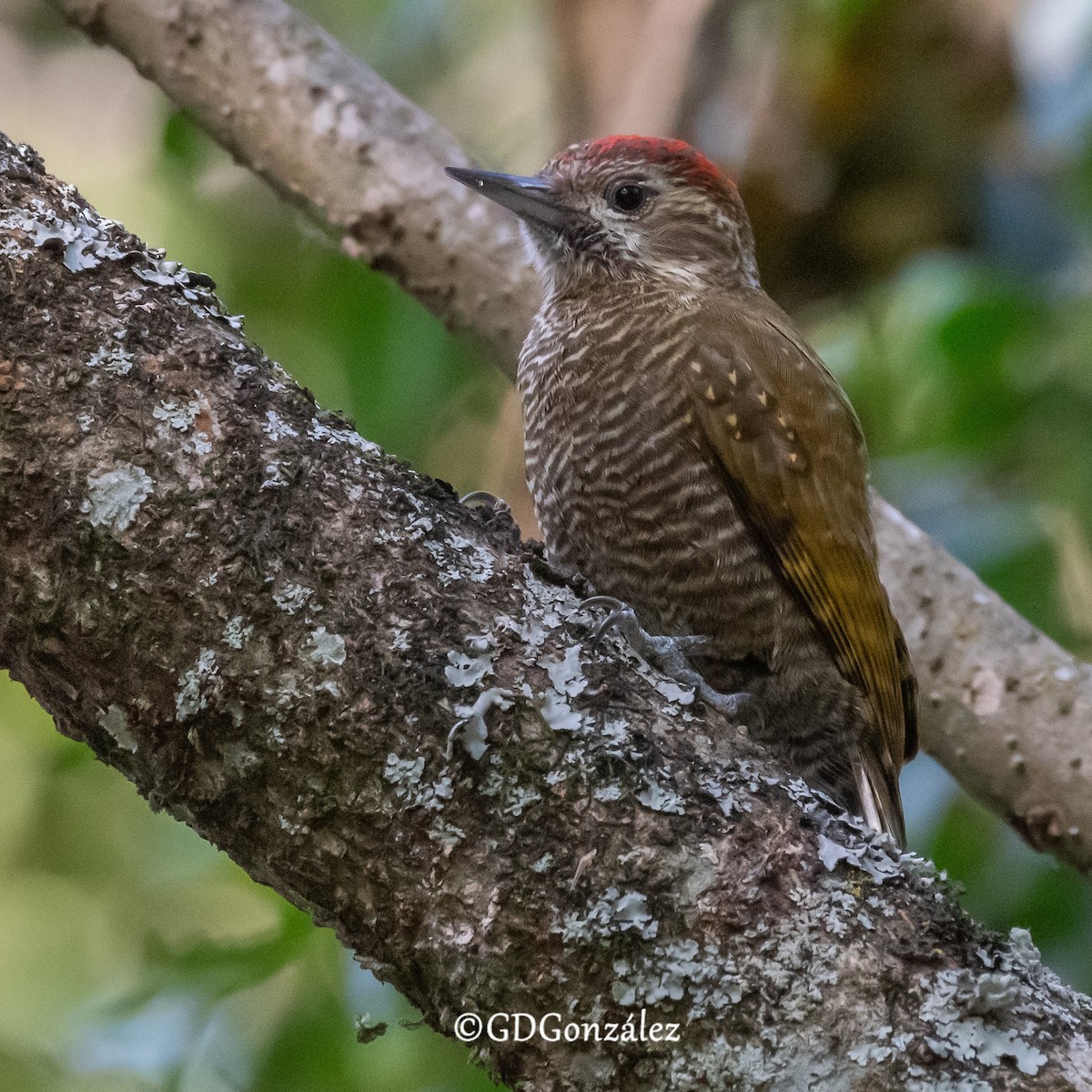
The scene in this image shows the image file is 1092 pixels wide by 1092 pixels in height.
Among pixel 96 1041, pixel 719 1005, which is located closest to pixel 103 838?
pixel 96 1041

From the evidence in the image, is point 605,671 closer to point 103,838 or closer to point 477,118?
point 103,838

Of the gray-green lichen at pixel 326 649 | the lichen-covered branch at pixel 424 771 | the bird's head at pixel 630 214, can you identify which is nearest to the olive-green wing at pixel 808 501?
the bird's head at pixel 630 214

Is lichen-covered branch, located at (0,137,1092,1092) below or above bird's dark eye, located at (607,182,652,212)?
below

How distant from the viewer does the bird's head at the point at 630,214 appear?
301cm

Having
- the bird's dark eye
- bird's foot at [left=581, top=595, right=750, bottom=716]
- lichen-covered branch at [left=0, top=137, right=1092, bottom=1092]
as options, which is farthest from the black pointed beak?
lichen-covered branch at [left=0, top=137, right=1092, bottom=1092]

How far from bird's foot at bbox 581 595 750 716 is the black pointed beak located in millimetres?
1100

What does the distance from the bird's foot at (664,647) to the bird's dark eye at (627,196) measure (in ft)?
3.77

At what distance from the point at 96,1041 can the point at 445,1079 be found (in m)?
0.69

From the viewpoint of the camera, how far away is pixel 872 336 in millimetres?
3439

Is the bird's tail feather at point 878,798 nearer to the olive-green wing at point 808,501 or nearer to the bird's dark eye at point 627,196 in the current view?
the olive-green wing at point 808,501

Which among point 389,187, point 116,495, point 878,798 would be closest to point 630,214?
point 389,187

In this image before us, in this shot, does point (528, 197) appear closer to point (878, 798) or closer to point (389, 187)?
point (389, 187)

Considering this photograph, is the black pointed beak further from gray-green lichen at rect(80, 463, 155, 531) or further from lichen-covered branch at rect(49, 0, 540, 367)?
gray-green lichen at rect(80, 463, 155, 531)

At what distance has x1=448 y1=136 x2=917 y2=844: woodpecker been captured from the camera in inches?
97.4
